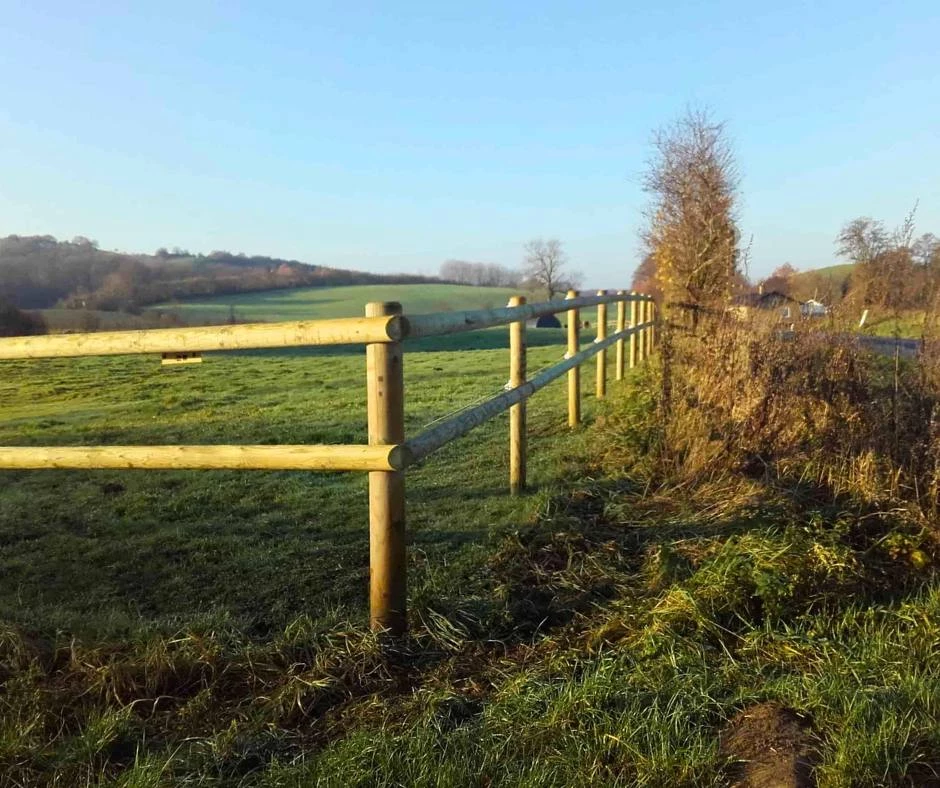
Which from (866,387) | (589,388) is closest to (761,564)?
(866,387)

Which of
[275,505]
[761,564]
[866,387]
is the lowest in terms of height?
[275,505]

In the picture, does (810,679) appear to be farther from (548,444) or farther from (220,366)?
(220,366)

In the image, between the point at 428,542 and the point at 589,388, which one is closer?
the point at 428,542

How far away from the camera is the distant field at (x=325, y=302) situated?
4284 centimetres

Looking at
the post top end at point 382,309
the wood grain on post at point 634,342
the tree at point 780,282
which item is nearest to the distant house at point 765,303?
the tree at point 780,282

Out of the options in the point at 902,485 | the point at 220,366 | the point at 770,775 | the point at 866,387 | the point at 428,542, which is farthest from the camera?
the point at 220,366

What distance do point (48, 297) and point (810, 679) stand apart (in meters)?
52.2

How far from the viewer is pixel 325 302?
5369 cm

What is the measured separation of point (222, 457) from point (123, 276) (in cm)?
5476

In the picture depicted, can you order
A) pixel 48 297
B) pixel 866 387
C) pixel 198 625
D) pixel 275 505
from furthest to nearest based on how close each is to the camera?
pixel 48 297
pixel 275 505
pixel 866 387
pixel 198 625

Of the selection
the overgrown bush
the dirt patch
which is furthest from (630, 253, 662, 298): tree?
the dirt patch

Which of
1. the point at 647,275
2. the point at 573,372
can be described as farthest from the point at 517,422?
the point at 647,275

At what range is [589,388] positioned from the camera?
11.3 metres

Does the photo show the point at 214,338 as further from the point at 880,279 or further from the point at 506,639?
the point at 880,279
